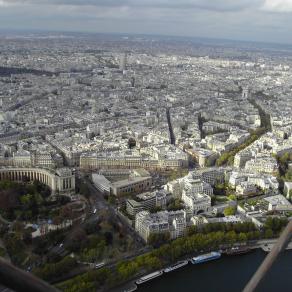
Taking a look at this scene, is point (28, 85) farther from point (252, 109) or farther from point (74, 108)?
point (252, 109)

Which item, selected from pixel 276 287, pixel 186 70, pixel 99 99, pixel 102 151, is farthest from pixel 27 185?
pixel 186 70

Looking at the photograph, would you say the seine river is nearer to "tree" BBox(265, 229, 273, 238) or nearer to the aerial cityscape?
the aerial cityscape

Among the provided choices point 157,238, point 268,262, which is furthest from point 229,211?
point 268,262

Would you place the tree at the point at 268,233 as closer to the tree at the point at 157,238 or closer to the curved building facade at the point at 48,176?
Answer: the tree at the point at 157,238

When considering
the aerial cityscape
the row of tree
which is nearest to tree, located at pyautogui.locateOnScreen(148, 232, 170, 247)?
the aerial cityscape

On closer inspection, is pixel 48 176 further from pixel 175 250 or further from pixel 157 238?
pixel 175 250

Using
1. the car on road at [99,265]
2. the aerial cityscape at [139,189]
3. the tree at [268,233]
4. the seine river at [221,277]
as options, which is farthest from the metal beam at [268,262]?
the tree at [268,233]
